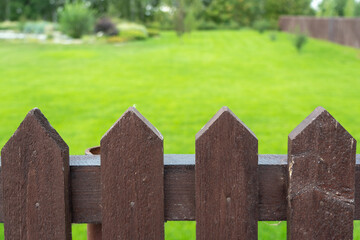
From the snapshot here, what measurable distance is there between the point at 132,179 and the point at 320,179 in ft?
1.70

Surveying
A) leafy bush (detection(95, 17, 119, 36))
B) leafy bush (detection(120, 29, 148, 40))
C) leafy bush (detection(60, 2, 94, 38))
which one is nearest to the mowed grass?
leafy bush (detection(60, 2, 94, 38))

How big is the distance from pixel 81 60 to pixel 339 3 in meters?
31.7

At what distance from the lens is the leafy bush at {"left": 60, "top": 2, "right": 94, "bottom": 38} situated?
93.2 ft

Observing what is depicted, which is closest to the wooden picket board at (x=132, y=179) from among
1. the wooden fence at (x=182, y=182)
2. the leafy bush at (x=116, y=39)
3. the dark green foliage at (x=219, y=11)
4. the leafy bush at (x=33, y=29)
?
the wooden fence at (x=182, y=182)

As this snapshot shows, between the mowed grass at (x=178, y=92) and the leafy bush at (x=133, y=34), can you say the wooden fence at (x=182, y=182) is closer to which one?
the mowed grass at (x=178, y=92)

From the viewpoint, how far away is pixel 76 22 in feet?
93.9

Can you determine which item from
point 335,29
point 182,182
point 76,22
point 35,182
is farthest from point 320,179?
point 76,22

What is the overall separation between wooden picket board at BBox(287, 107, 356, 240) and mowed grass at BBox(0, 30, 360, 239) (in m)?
2.60

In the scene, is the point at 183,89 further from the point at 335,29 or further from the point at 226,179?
the point at 335,29

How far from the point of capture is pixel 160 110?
8.73 metres

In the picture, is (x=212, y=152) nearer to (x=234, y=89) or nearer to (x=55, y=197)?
(x=55, y=197)

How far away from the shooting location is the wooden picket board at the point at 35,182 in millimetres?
1443

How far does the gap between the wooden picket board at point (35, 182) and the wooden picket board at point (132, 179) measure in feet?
0.38

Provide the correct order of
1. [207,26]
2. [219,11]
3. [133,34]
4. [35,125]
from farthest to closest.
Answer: [219,11], [207,26], [133,34], [35,125]
